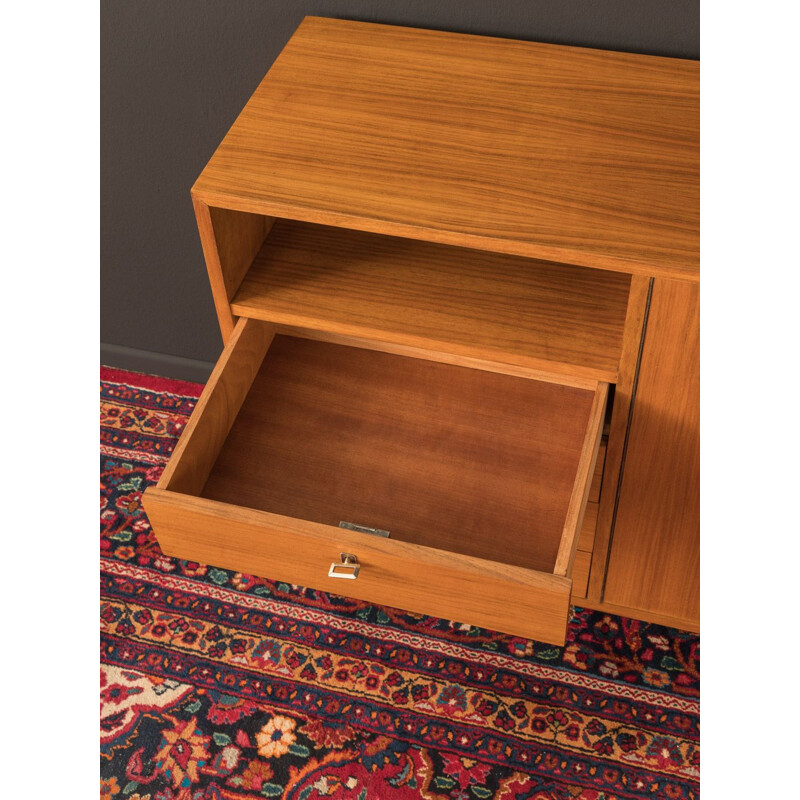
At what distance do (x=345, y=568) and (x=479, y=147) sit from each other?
1.67 ft

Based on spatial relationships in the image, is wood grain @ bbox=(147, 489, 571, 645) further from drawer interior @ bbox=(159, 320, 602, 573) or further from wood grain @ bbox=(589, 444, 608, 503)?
wood grain @ bbox=(589, 444, 608, 503)

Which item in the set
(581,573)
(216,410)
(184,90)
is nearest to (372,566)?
(216,410)

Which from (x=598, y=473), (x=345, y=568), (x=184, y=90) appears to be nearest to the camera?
(x=345, y=568)

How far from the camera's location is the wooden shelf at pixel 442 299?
1.11 metres

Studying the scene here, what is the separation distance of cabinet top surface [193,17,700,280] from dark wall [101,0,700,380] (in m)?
0.04

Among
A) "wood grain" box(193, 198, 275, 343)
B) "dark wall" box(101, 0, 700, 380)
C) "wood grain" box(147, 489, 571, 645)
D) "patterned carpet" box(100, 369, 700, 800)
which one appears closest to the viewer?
"wood grain" box(147, 489, 571, 645)

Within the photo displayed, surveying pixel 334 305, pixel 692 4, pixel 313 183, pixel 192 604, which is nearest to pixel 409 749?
pixel 192 604

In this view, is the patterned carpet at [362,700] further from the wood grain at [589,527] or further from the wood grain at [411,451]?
the wood grain at [411,451]

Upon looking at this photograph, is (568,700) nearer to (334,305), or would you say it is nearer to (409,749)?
(409,749)

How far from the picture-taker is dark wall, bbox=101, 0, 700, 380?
121cm

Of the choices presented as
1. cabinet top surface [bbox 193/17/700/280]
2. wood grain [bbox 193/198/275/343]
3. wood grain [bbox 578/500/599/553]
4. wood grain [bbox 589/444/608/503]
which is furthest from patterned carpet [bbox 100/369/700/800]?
cabinet top surface [bbox 193/17/700/280]

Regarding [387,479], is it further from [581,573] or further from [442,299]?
[581,573]

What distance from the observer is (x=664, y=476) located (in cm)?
122

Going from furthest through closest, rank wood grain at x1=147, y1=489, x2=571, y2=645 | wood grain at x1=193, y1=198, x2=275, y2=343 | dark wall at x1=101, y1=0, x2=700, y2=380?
dark wall at x1=101, y1=0, x2=700, y2=380 < wood grain at x1=193, y1=198, x2=275, y2=343 < wood grain at x1=147, y1=489, x2=571, y2=645
